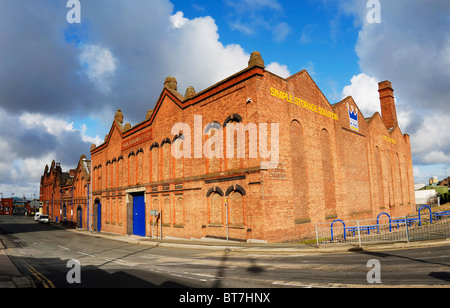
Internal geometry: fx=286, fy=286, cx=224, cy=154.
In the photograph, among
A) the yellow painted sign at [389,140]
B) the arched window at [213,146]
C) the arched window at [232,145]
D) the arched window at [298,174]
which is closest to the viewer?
the arched window at [232,145]

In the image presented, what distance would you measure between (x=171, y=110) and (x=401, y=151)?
3335 centimetres

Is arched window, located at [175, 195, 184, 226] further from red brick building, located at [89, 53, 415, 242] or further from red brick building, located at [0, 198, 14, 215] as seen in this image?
red brick building, located at [0, 198, 14, 215]

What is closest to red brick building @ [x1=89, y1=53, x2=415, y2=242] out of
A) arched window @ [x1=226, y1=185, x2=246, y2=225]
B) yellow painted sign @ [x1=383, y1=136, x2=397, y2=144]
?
arched window @ [x1=226, y1=185, x2=246, y2=225]

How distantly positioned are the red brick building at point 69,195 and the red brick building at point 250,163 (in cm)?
1190

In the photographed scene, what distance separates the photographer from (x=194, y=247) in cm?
1803

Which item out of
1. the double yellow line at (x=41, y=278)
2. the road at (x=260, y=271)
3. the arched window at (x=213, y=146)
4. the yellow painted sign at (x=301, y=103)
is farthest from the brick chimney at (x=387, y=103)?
the double yellow line at (x=41, y=278)

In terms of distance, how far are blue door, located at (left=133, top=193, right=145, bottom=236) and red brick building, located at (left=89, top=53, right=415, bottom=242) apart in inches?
4.0

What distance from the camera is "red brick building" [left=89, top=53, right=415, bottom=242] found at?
17.6m

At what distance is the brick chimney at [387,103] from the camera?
1566 inches

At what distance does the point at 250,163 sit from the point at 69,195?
151 feet

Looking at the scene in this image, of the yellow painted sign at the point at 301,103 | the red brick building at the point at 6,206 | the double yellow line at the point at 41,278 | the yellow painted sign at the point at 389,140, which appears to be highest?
the yellow painted sign at the point at 301,103

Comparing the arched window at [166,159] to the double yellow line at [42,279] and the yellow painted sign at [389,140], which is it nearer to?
the double yellow line at [42,279]

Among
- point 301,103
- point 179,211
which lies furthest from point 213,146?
point 301,103
